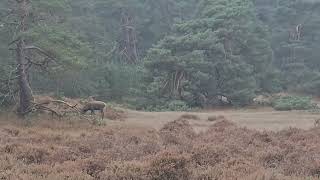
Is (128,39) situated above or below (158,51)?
above

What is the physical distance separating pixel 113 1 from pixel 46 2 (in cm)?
2760

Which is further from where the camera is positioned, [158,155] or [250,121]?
[250,121]

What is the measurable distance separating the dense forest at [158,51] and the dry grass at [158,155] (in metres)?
5.22

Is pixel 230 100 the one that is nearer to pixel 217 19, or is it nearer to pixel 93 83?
pixel 217 19

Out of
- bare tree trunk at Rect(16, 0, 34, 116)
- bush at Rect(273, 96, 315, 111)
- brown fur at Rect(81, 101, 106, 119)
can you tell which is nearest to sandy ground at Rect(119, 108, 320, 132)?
brown fur at Rect(81, 101, 106, 119)

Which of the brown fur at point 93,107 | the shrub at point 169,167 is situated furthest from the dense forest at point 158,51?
the shrub at point 169,167

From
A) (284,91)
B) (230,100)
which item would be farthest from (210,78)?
(284,91)

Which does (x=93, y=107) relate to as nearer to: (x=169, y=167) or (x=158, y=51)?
(x=169, y=167)

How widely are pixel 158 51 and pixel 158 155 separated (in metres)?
26.1

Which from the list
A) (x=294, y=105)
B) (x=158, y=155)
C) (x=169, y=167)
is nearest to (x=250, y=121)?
(x=294, y=105)

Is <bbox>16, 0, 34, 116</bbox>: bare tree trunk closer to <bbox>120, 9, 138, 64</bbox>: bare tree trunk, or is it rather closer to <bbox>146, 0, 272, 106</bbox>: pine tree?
<bbox>146, 0, 272, 106</bbox>: pine tree

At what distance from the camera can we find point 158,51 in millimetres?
37000

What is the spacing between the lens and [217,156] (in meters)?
12.6

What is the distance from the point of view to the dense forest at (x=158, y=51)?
2356 cm
